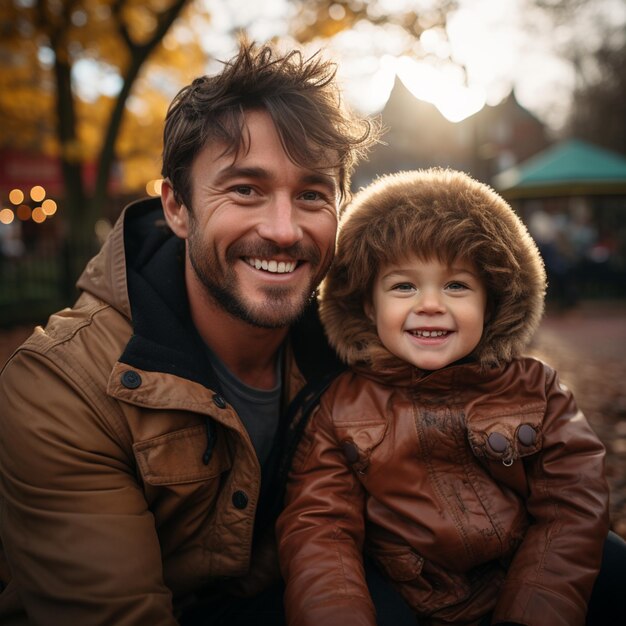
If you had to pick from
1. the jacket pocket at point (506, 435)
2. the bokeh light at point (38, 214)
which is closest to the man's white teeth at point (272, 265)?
the jacket pocket at point (506, 435)

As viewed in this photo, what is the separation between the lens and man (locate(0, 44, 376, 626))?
179cm

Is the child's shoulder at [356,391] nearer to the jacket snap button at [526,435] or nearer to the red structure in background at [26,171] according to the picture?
the jacket snap button at [526,435]

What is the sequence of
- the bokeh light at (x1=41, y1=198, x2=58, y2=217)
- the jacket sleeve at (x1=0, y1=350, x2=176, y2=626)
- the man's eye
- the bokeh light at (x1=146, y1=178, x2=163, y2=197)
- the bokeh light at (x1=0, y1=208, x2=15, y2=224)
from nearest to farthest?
the jacket sleeve at (x1=0, y1=350, x2=176, y2=626) < the man's eye < the bokeh light at (x1=146, y1=178, x2=163, y2=197) < the bokeh light at (x1=0, y1=208, x2=15, y2=224) < the bokeh light at (x1=41, y1=198, x2=58, y2=217)

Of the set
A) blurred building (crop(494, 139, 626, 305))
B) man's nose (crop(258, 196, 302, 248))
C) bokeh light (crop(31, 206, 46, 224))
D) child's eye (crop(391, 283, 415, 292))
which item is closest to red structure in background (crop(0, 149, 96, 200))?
bokeh light (crop(31, 206, 46, 224))

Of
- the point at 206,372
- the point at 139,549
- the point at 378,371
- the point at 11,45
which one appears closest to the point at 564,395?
the point at 378,371

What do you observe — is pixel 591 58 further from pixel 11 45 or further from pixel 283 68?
pixel 283 68

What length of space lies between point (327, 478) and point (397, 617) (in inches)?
20.4

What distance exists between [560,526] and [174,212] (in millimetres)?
1945

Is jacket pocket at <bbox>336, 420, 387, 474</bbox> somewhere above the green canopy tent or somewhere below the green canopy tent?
below

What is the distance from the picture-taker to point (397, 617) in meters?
2.00

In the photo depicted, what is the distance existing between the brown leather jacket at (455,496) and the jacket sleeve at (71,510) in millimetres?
531

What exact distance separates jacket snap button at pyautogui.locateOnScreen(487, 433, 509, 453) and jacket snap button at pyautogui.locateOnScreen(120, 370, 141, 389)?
122 cm

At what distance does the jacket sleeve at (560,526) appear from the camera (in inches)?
74.5

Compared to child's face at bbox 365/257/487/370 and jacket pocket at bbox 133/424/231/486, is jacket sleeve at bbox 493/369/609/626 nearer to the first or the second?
child's face at bbox 365/257/487/370
